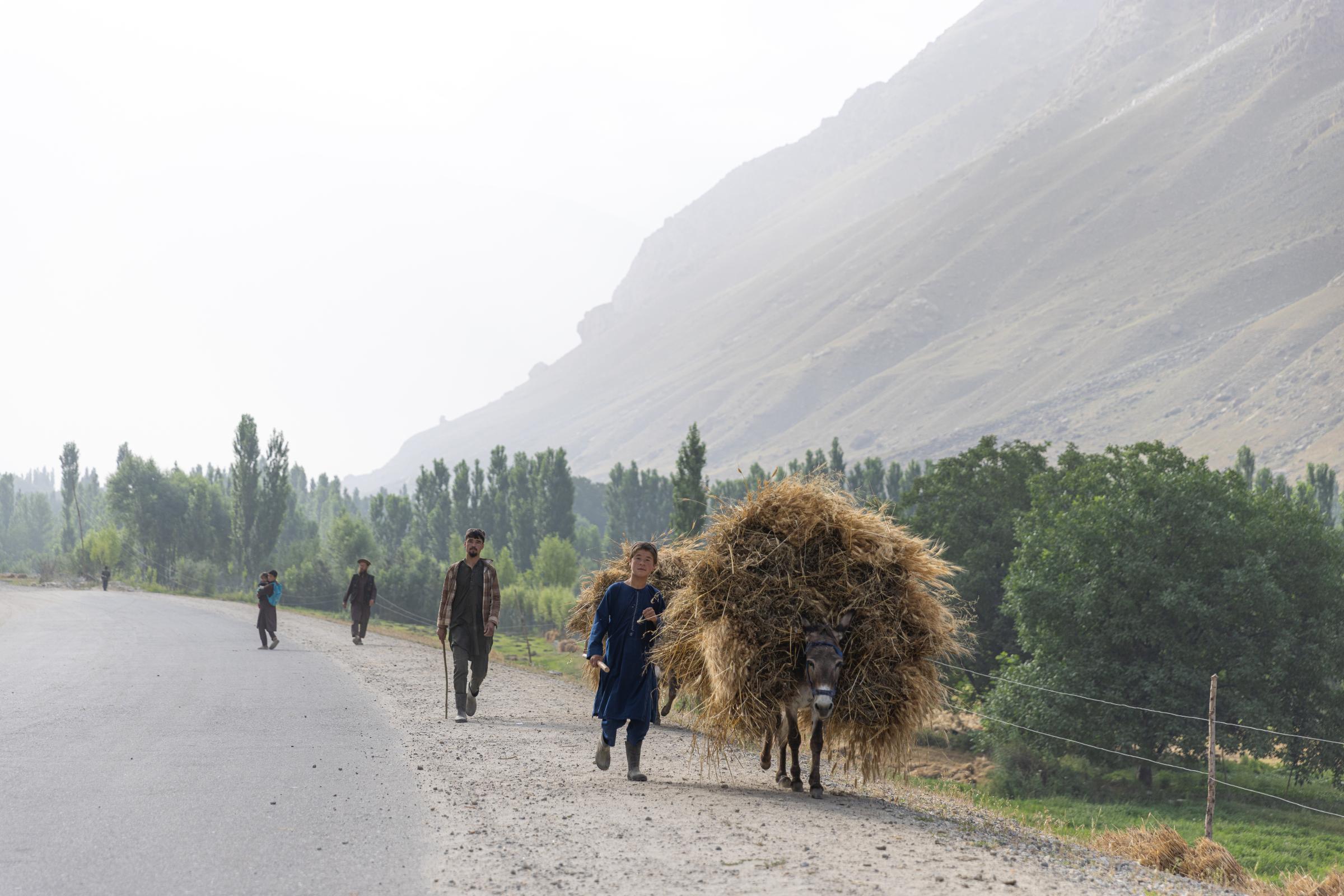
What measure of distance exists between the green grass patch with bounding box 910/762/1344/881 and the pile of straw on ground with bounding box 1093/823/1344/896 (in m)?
11.2

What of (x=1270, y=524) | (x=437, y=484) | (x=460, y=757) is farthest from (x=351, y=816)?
(x=437, y=484)

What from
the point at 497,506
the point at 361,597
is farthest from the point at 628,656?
the point at 497,506

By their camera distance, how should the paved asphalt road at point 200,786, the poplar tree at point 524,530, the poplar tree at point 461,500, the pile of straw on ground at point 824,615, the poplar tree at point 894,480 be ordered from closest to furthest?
1. the paved asphalt road at point 200,786
2. the pile of straw on ground at point 824,615
3. the poplar tree at point 524,530
4. the poplar tree at point 461,500
5. the poplar tree at point 894,480

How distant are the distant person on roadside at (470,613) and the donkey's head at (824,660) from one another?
6.21m

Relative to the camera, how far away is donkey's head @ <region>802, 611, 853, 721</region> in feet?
30.2

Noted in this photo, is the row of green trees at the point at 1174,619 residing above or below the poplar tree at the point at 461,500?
below

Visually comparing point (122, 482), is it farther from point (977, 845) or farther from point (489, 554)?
point (977, 845)

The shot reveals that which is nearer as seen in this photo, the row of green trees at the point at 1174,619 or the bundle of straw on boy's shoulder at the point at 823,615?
the bundle of straw on boy's shoulder at the point at 823,615

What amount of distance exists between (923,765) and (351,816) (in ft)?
96.6

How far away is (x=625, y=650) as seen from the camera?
10508 mm

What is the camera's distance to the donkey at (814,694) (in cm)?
937

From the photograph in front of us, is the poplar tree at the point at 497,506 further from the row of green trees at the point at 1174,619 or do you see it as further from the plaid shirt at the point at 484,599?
the plaid shirt at the point at 484,599

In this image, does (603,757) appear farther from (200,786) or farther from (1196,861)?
(1196,861)

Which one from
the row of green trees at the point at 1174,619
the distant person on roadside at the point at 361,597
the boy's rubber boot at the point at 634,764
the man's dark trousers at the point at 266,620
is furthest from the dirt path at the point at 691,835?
the row of green trees at the point at 1174,619
